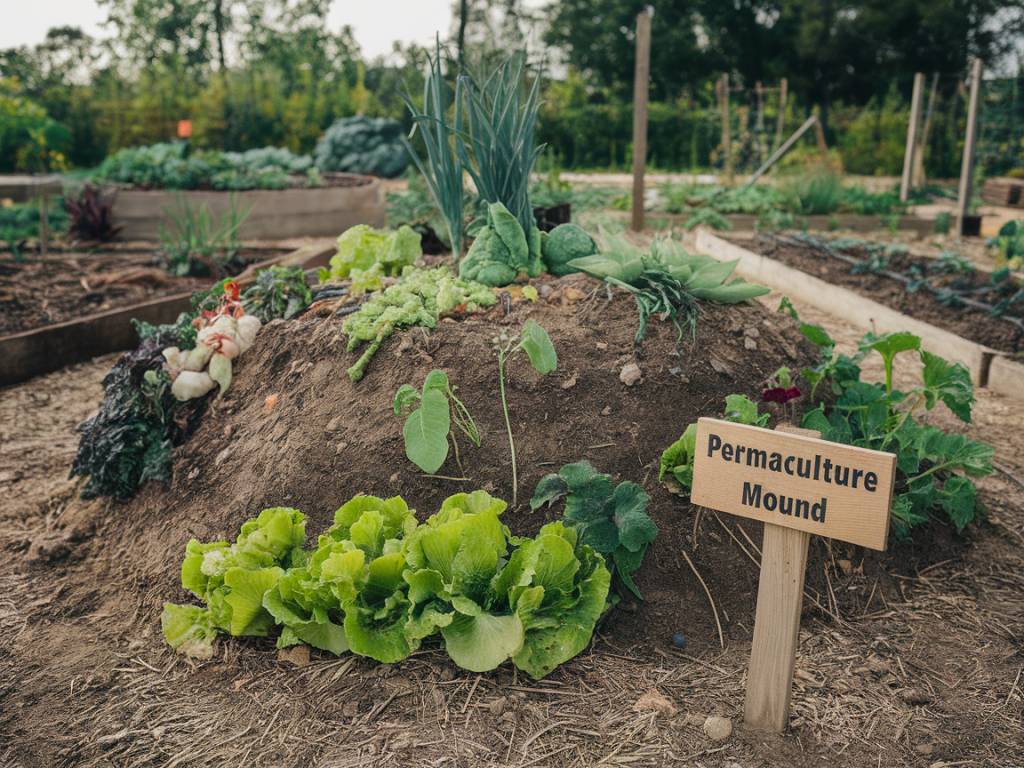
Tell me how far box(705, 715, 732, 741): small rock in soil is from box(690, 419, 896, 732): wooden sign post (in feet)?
0.16

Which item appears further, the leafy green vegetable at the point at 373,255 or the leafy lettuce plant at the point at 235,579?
the leafy green vegetable at the point at 373,255

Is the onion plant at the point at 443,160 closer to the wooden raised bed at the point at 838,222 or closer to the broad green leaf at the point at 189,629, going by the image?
the broad green leaf at the point at 189,629

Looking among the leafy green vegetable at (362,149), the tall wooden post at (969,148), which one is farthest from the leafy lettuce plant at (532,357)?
the leafy green vegetable at (362,149)

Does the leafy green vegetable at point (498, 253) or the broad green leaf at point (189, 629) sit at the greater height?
→ the leafy green vegetable at point (498, 253)

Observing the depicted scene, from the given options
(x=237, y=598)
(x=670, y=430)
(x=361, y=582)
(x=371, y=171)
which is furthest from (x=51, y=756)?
(x=371, y=171)

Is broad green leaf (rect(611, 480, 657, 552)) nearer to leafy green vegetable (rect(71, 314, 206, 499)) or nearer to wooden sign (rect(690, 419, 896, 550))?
wooden sign (rect(690, 419, 896, 550))

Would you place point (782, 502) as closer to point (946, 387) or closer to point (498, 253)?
point (946, 387)

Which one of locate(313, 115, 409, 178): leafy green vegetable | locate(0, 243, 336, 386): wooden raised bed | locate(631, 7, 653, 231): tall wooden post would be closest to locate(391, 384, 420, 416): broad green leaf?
locate(0, 243, 336, 386): wooden raised bed

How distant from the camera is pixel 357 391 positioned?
2.54 m

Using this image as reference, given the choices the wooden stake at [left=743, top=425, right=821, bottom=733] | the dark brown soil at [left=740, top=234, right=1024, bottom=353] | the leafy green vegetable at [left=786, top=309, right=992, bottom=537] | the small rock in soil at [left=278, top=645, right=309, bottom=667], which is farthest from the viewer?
the dark brown soil at [left=740, top=234, right=1024, bottom=353]

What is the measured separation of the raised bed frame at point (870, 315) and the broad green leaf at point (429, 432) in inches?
46.9

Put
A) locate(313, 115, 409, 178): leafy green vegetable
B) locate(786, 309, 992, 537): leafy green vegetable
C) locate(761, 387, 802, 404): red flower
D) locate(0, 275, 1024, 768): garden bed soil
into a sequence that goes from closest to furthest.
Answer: locate(0, 275, 1024, 768): garden bed soil < locate(761, 387, 802, 404): red flower < locate(786, 309, 992, 537): leafy green vegetable < locate(313, 115, 409, 178): leafy green vegetable

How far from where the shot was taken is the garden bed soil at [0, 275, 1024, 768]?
5.68 ft

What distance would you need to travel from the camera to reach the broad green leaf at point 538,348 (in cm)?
228
